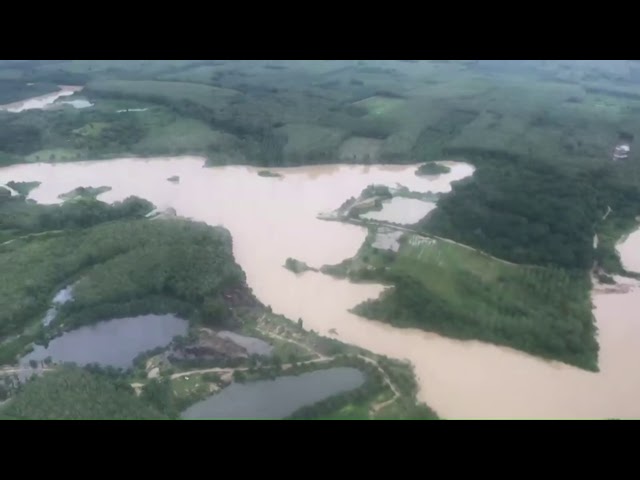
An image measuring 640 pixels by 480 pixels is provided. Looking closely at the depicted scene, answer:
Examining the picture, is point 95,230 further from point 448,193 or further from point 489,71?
point 489,71

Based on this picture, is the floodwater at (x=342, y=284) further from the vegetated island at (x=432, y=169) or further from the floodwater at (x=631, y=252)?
the vegetated island at (x=432, y=169)

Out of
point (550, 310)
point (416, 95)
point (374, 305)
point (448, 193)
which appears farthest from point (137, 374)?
point (416, 95)

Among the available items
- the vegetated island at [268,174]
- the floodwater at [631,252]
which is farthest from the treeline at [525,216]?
the vegetated island at [268,174]

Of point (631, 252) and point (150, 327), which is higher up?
point (631, 252)

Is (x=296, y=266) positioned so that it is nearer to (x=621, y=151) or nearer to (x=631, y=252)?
(x=631, y=252)

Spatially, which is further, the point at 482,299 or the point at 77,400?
the point at 482,299

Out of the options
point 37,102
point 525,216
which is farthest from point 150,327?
point 37,102

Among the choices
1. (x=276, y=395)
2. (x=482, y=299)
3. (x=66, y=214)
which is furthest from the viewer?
(x=66, y=214)

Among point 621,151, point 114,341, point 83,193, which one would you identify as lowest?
point 114,341
